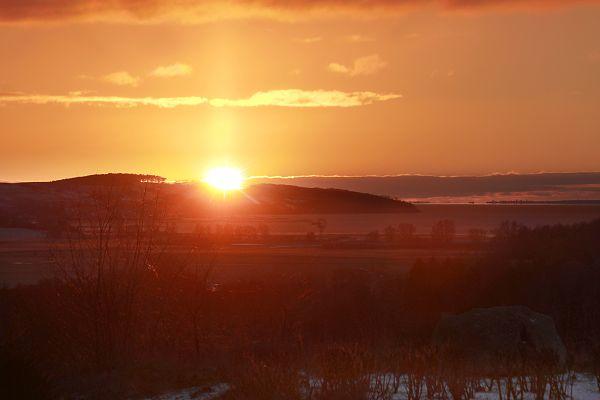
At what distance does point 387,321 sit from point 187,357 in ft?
48.5

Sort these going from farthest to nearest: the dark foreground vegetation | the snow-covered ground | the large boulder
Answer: the large boulder, the dark foreground vegetation, the snow-covered ground

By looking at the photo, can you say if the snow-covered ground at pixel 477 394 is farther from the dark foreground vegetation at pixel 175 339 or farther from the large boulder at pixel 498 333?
the large boulder at pixel 498 333

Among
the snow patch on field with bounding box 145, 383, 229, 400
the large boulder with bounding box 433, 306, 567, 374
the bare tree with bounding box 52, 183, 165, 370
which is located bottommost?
the large boulder with bounding box 433, 306, 567, 374

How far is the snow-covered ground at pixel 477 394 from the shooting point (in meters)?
7.37

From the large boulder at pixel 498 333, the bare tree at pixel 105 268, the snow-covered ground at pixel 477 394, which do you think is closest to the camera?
the snow-covered ground at pixel 477 394

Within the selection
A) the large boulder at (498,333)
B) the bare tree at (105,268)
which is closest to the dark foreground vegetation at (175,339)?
the bare tree at (105,268)

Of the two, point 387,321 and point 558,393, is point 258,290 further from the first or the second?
point 558,393

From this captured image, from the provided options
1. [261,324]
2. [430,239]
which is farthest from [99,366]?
Result: [430,239]

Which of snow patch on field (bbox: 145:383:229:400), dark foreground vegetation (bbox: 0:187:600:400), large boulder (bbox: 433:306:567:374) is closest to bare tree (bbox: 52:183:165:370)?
dark foreground vegetation (bbox: 0:187:600:400)

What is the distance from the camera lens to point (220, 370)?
978 cm

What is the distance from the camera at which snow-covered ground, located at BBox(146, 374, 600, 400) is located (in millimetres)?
7368

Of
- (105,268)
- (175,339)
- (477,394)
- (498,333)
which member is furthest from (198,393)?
(498,333)

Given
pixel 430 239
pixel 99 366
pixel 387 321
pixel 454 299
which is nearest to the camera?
pixel 99 366

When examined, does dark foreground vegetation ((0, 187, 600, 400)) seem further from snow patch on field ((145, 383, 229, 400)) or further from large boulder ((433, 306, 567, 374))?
large boulder ((433, 306, 567, 374))
